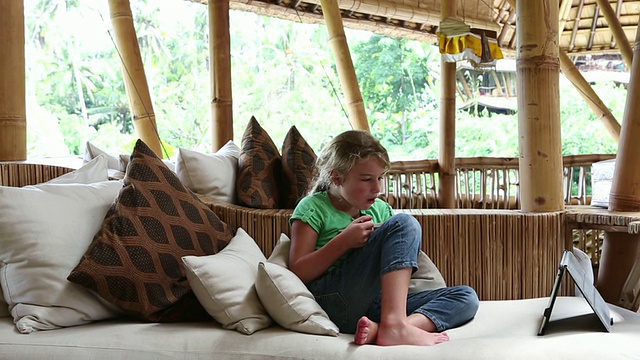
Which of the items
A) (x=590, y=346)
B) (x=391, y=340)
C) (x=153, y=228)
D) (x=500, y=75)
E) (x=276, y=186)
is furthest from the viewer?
(x=500, y=75)

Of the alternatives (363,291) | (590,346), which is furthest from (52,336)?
(590,346)

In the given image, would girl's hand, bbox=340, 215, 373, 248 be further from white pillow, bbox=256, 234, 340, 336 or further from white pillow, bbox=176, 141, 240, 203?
white pillow, bbox=176, 141, 240, 203

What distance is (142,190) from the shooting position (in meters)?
2.15

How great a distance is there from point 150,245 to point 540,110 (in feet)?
4.68

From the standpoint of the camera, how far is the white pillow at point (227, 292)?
6.29ft

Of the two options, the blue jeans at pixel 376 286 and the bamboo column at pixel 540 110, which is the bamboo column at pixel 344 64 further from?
A: the blue jeans at pixel 376 286

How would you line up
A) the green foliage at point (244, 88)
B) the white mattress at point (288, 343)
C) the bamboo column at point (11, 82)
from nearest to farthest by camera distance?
the white mattress at point (288, 343), the bamboo column at point (11, 82), the green foliage at point (244, 88)

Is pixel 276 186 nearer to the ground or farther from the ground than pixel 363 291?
farther from the ground

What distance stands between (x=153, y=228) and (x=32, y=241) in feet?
1.10

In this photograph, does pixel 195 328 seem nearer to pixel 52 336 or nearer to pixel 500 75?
pixel 52 336

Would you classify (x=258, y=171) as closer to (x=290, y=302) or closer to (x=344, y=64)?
(x=290, y=302)

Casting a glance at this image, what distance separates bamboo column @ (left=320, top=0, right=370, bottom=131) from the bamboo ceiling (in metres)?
0.71

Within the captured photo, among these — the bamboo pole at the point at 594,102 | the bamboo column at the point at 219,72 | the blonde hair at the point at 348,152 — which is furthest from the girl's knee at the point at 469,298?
the bamboo pole at the point at 594,102

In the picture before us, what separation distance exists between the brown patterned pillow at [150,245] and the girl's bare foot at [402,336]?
23.3 inches
